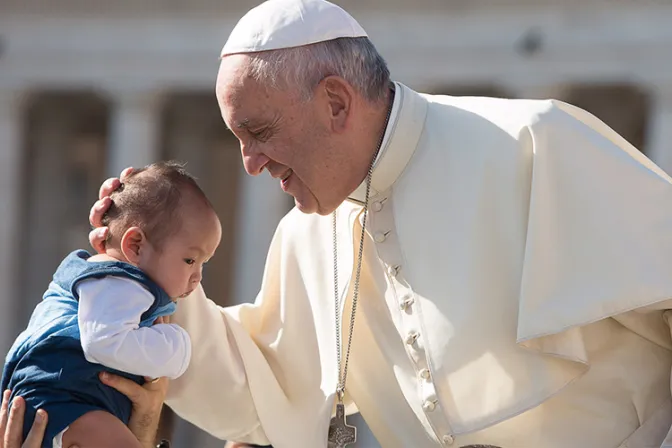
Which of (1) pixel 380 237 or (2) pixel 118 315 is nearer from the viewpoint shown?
(2) pixel 118 315

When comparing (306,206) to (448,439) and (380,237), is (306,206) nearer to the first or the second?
(380,237)

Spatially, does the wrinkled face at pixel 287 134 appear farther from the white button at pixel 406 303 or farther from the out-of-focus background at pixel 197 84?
the out-of-focus background at pixel 197 84

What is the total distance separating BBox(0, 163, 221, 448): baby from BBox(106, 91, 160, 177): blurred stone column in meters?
20.2

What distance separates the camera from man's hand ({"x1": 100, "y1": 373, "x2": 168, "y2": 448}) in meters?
3.43

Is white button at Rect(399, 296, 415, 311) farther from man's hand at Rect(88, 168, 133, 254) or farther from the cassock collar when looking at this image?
man's hand at Rect(88, 168, 133, 254)

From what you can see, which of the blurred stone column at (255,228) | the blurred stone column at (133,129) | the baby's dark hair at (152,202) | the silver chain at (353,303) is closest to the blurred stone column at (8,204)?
the blurred stone column at (133,129)

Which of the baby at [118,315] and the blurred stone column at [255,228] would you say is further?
the blurred stone column at [255,228]

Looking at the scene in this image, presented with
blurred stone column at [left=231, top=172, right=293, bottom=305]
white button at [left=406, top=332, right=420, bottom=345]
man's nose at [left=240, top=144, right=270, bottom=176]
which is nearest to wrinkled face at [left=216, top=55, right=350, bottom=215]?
man's nose at [left=240, top=144, right=270, bottom=176]

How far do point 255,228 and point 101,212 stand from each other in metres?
19.6

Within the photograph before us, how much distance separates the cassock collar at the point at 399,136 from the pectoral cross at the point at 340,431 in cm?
56

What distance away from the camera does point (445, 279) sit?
3539 millimetres

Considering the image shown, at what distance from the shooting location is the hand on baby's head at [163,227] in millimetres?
3453

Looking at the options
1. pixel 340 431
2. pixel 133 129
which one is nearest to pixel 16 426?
pixel 340 431

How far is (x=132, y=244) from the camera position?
3.46 m
